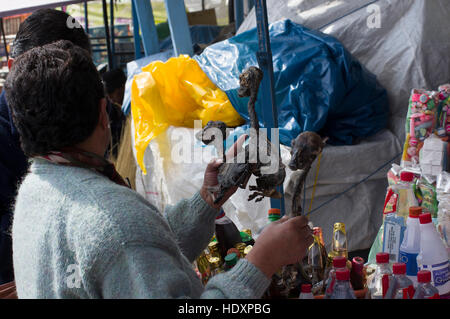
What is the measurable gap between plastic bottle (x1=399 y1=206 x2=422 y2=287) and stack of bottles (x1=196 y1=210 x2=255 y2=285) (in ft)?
1.44

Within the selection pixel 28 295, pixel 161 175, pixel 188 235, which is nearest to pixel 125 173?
pixel 161 175

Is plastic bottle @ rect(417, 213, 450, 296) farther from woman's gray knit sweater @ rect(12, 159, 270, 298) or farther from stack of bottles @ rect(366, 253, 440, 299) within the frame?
woman's gray knit sweater @ rect(12, 159, 270, 298)

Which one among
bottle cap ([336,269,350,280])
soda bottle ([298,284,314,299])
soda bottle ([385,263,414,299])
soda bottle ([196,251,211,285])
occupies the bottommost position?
soda bottle ([196,251,211,285])

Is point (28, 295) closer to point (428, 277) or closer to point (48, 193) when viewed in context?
point (48, 193)

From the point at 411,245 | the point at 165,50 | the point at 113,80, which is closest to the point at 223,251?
the point at 411,245

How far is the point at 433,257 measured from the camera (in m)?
1.29

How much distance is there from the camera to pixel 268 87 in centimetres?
227

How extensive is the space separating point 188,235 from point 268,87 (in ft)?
3.79

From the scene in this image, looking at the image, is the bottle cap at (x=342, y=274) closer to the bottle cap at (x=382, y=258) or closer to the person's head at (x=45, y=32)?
the bottle cap at (x=382, y=258)

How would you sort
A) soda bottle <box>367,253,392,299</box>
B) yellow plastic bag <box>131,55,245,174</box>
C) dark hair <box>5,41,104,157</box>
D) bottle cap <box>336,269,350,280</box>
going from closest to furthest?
1. dark hair <box>5,41,104,157</box>
2. bottle cap <box>336,269,350,280</box>
3. soda bottle <box>367,253,392,299</box>
4. yellow plastic bag <box>131,55,245,174</box>

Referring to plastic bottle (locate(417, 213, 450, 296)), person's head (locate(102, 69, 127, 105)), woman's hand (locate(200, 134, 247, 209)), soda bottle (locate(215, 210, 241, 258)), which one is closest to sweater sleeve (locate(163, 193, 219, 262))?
woman's hand (locate(200, 134, 247, 209))

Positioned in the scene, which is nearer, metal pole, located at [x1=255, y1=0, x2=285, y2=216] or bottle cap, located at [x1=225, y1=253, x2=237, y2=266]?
bottle cap, located at [x1=225, y1=253, x2=237, y2=266]

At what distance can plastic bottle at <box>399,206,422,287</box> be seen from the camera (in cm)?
133

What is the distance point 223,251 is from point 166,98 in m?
1.81
